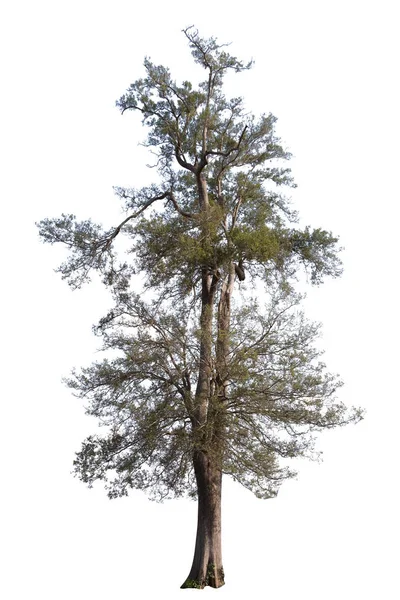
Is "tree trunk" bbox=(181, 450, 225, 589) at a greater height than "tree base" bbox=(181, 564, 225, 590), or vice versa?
"tree trunk" bbox=(181, 450, 225, 589)

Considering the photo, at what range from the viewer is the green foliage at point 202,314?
9750mm

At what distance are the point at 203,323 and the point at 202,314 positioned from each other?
0.24 meters

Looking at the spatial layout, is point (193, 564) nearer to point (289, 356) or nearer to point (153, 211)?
point (289, 356)

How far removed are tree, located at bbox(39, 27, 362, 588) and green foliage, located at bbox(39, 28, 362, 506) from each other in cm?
2

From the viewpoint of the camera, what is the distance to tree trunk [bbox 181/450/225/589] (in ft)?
31.4

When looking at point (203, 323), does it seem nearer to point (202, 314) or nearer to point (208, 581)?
point (202, 314)

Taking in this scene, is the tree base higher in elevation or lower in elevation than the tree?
lower

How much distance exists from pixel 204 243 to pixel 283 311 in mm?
1432

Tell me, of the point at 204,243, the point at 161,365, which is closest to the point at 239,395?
the point at 161,365

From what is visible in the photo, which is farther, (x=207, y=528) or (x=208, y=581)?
(x=207, y=528)

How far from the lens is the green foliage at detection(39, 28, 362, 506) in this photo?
975 cm

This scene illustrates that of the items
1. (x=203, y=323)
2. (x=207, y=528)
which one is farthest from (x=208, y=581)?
(x=203, y=323)

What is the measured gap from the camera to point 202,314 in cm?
1008

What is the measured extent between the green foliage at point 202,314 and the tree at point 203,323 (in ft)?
0.06
